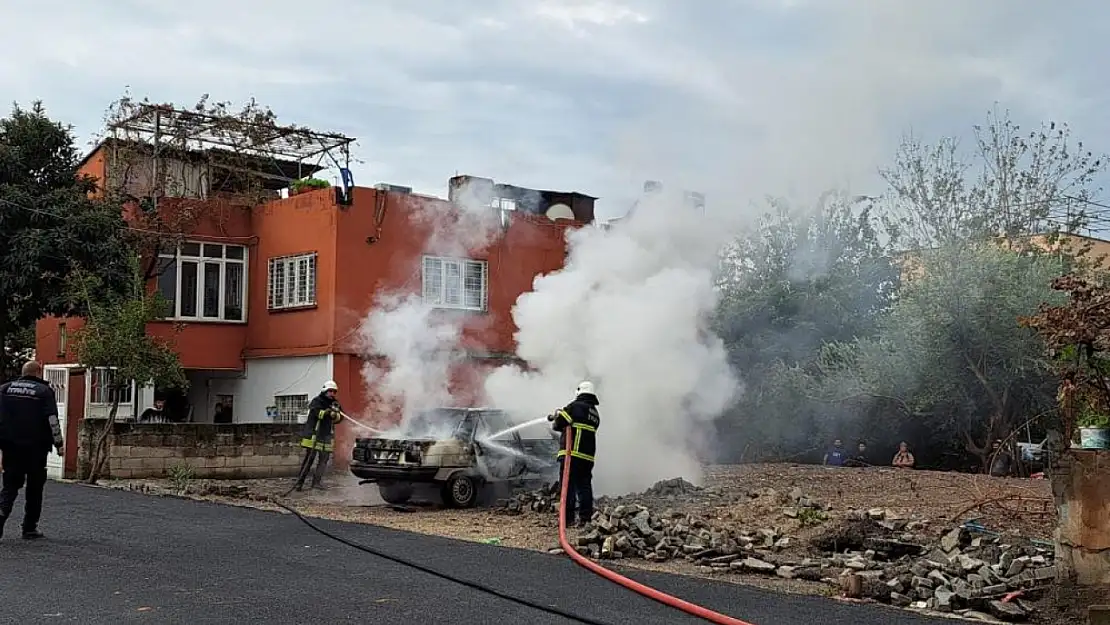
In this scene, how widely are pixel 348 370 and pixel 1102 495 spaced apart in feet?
58.5

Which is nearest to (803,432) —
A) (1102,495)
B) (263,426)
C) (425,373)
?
(425,373)

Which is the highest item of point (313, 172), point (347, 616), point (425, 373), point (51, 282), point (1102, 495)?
point (313, 172)

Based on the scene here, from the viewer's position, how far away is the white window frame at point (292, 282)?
25.7 meters

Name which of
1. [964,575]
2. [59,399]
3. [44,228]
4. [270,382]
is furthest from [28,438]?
[270,382]

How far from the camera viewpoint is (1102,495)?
9.06 m

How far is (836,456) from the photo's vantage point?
82.1ft

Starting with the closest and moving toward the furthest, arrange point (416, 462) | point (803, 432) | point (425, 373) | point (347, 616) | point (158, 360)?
point (347, 616) < point (416, 462) < point (158, 360) < point (425, 373) < point (803, 432)

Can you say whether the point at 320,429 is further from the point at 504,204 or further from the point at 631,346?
the point at 504,204

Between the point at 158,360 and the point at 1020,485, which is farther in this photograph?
the point at 158,360

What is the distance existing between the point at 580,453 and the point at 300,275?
13.6 m

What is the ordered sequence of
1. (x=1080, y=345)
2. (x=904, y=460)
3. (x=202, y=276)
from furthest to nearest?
1. (x=202, y=276)
2. (x=904, y=460)
3. (x=1080, y=345)

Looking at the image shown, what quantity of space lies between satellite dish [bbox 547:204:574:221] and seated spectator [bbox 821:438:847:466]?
832 cm

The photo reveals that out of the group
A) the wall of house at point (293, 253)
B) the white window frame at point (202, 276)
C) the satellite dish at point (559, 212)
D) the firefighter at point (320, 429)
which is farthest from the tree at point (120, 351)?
the satellite dish at point (559, 212)

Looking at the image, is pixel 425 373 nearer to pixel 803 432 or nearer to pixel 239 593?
pixel 803 432
